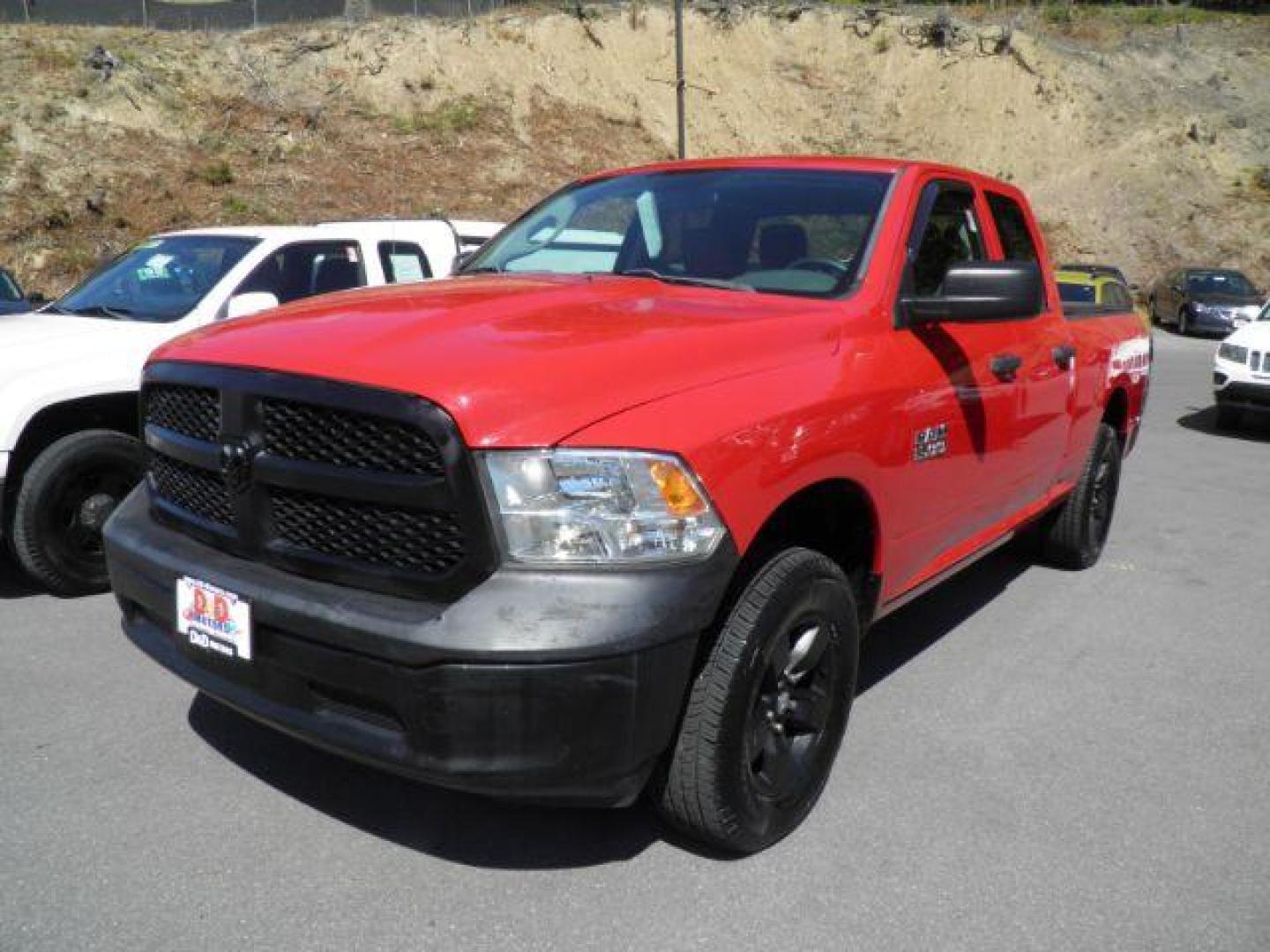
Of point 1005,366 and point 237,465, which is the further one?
point 1005,366

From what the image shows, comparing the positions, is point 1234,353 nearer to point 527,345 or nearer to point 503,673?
point 527,345

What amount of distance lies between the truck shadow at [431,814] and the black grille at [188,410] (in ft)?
3.24

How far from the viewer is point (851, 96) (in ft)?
131

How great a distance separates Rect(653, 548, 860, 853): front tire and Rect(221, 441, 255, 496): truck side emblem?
1223 mm

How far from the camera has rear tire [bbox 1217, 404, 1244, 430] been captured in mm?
11711

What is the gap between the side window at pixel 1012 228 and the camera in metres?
4.62

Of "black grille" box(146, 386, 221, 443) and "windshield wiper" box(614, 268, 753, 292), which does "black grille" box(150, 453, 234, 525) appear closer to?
"black grille" box(146, 386, 221, 443)

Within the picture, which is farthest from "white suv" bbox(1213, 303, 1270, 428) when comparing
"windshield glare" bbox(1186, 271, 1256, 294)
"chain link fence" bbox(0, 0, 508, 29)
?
"chain link fence" bbox(0, 0, 508, 29)

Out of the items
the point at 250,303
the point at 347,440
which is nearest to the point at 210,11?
the point at 250,303

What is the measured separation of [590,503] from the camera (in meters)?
2.41

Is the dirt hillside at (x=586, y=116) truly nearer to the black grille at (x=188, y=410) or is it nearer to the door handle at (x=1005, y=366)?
the black grille at (x=188, y=410)

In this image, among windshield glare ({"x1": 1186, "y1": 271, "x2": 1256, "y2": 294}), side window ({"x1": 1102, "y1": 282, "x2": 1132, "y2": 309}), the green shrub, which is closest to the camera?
side window ({"x1": 1102, "y1": 282, "x2": 1132, "y2": 309})

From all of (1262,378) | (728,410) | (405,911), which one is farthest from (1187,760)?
(1262,378)

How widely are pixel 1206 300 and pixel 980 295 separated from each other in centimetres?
2237
